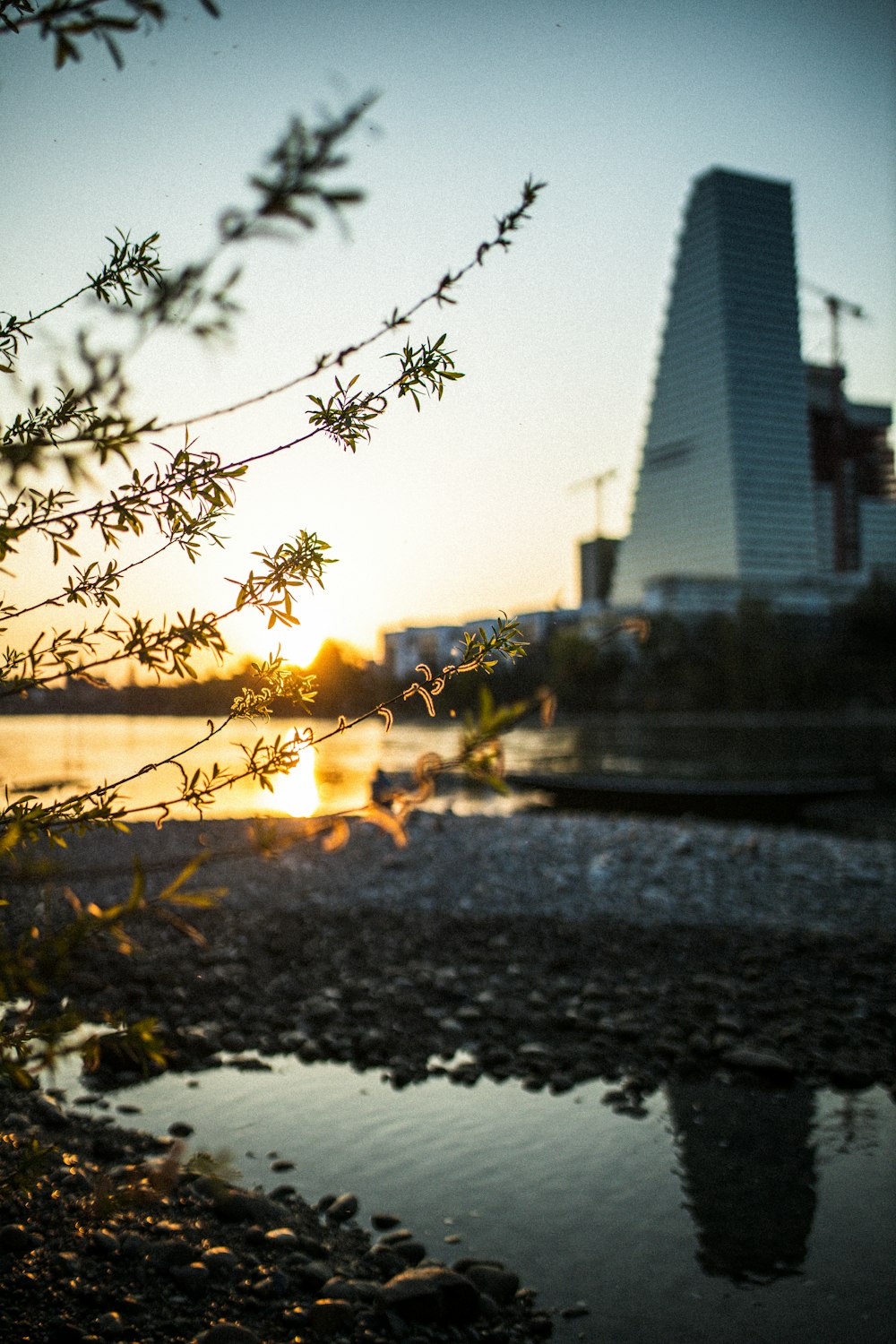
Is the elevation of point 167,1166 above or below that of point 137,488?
below

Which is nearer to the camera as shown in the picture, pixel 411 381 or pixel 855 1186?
pixel 411 381

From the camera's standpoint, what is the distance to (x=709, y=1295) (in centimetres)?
600

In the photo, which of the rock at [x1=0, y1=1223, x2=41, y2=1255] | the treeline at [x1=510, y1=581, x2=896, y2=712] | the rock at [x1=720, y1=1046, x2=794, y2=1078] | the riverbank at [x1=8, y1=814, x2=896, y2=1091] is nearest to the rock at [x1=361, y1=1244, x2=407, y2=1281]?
the rock at [x1=0, y1=1223, x2=41, y2=1255]

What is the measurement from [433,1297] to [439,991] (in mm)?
6028

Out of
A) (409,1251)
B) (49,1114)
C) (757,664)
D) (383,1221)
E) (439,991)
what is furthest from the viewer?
(757,664)

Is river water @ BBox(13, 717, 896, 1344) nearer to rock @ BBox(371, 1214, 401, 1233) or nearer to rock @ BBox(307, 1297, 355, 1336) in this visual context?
rock @ BBox(371, 1214, 401, 1233)

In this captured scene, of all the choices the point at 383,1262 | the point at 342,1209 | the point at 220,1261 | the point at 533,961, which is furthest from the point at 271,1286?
the point at 533,961

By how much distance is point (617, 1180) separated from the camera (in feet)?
24.6

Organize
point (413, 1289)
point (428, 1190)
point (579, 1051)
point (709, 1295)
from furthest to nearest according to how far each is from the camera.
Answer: point (579, 1051) → point (428, 1190) → point (709, 1295) → point (413, 1289)

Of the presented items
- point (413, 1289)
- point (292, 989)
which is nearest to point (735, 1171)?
point (413, 1289)

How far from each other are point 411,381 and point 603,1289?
18.8 ft

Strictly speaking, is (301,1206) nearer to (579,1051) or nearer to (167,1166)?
(167,1166)

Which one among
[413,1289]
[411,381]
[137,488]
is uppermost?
[411,381]

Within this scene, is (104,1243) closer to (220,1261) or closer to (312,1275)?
(220,1261)
